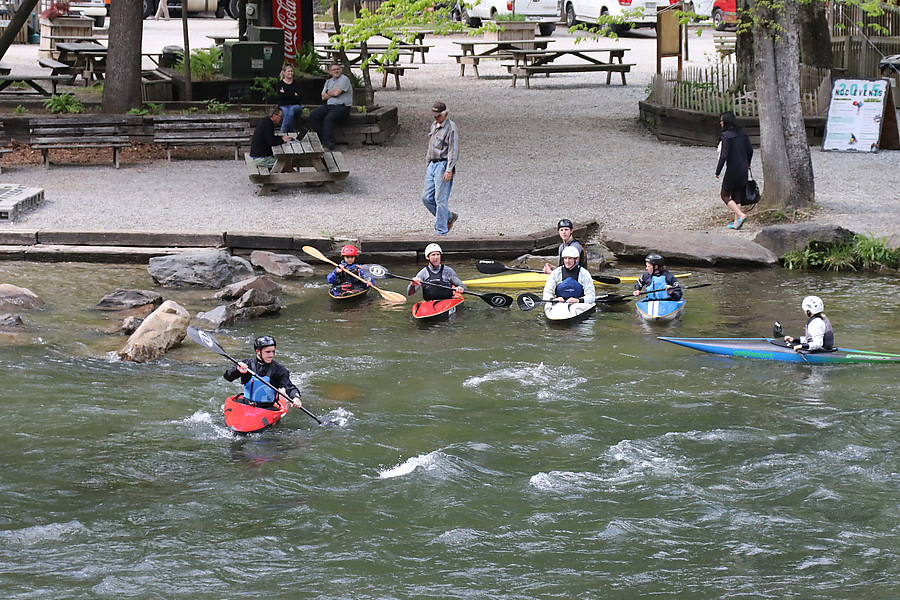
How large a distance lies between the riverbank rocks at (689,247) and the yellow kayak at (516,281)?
2.43 ft

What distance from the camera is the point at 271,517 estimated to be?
25.0ft

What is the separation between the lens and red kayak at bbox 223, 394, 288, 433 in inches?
353

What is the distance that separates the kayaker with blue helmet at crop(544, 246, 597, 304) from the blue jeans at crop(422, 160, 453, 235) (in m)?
2.72

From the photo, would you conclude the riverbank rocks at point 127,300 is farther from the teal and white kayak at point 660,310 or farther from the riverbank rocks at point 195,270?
the teal and white kayak at point 660,310

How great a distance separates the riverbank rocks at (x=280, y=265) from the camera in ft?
45.4

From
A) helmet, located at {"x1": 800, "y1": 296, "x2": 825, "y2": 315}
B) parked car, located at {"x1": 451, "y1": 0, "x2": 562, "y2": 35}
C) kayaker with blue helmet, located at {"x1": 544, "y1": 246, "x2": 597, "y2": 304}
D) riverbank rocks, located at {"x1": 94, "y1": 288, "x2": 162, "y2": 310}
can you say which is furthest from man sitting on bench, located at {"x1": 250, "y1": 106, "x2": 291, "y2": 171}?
parked car, located at {"x1": 451, "y1": 0, "x2": 562, "y2": 35}

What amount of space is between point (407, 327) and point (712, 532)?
532cm

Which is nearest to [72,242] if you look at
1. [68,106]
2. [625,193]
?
[68,106]

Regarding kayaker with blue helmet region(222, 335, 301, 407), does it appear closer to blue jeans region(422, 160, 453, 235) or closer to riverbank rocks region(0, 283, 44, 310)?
riverbank rocks region(0, 283, 44, 310)

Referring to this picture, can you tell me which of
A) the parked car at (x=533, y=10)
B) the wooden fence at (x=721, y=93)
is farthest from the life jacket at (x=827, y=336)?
the parked car at (x=533, y=10)

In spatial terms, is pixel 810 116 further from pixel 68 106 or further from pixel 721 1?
pixel 721 1

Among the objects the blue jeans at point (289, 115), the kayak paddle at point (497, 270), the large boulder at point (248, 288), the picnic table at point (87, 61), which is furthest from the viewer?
the picnic table at point (87, 61)

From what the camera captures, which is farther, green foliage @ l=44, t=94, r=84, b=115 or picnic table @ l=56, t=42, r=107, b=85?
picnic table @ l=56, t=42, r=107, b=85

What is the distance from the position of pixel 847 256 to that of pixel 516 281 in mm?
4511
